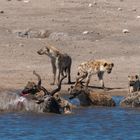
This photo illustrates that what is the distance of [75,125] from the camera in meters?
16.2

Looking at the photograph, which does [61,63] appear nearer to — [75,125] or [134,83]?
[134,83]

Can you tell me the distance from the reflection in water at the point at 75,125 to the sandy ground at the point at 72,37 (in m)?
3.30

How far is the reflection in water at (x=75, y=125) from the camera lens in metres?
15.1

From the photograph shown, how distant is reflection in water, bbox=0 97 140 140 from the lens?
49.4 ft

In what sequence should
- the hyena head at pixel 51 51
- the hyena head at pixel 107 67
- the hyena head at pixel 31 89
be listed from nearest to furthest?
the hyena head at pixel 31 89 → the hyena head at pixel 107 67 → the hyena head at pixel 51 51

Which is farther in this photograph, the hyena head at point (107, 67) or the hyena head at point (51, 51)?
the hyena head at point (51, 51)

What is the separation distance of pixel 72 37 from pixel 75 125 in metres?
12.7

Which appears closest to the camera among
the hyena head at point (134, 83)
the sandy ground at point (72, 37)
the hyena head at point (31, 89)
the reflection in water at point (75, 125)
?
the reflection in water at point (75, 125)

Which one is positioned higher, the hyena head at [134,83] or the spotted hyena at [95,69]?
the spotted hyena at [95,69]

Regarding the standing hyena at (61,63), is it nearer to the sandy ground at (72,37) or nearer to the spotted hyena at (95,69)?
the sandy ground at (72,37)

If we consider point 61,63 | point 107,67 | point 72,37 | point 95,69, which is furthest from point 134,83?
point 72,37

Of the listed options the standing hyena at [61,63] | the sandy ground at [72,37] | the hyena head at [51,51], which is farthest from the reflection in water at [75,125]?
the hyena head at [51,51]

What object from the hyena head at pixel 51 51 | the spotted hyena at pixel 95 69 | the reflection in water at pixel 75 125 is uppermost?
the hyena head at pixel 51 51

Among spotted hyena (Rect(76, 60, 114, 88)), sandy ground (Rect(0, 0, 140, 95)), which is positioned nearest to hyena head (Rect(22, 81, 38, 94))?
sandy ground (Rect(0, 0, 140, 95))
